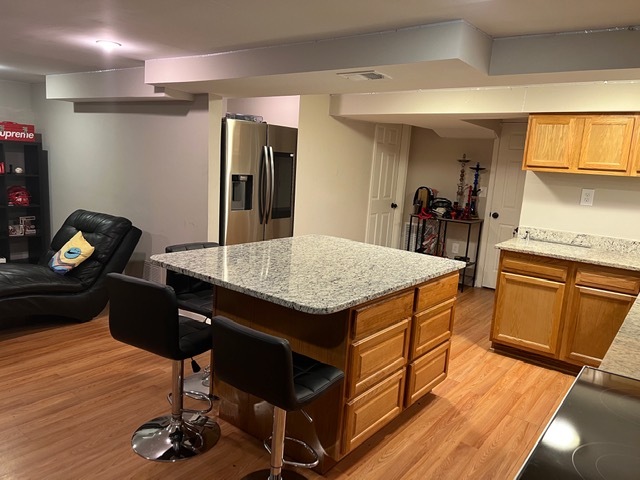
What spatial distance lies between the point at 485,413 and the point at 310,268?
1.49m

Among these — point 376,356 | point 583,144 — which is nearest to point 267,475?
point 376,356

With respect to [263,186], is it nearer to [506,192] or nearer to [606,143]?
[606,143]

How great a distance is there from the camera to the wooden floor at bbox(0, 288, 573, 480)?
2316mm

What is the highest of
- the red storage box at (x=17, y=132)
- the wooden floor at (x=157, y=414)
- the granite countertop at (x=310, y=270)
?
the red storage box at (x=17, y=132)

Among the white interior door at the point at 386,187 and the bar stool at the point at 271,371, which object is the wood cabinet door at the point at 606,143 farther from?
the bar stool at the point at 271,371

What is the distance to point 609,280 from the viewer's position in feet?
11.2

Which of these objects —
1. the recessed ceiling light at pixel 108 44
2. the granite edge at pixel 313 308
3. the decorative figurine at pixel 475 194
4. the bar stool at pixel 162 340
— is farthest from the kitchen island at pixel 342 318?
the decorative figurine at pixel 475 194

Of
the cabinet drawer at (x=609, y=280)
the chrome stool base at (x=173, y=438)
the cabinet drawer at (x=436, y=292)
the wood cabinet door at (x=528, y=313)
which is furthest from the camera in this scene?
the wood cabinet door at (x=528, y=313)

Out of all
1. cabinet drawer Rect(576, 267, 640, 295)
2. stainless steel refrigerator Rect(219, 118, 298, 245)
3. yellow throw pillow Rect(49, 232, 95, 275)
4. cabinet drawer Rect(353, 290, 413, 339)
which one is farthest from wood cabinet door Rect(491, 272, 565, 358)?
yellow throw pillow Rect(49, 232, 95, 275)

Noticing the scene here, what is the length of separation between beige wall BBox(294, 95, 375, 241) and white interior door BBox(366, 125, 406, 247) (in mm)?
130

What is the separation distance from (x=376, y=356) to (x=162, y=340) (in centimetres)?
101

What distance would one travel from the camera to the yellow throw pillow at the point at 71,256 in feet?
13.4

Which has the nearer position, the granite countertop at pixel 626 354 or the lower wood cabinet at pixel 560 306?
the granite countertop at pixel 626 354

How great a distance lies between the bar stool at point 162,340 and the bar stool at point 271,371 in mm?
283
